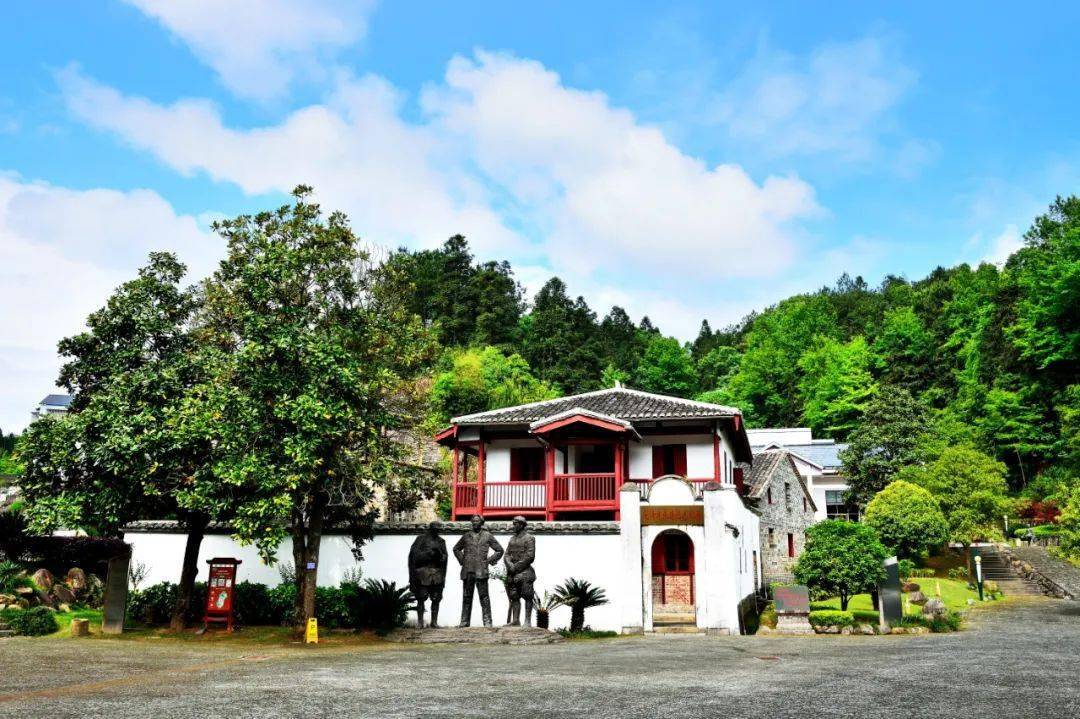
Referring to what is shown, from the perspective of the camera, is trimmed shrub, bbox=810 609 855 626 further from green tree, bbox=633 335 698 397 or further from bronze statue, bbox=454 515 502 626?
green tree, bbox=633 335 698 397

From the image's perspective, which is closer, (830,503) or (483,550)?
(483,550)

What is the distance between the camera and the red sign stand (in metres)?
17.1

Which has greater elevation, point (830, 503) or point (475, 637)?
point (830, 503)

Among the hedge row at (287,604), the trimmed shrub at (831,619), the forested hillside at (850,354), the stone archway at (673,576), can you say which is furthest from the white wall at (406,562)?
the forested hillside at (850,354)

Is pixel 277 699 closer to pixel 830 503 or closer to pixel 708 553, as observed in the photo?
pixel 708 553

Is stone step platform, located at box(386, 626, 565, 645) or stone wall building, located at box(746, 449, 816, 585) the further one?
stone wall building, located at box(746, 449, 816, 585)

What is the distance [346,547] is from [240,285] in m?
7.08

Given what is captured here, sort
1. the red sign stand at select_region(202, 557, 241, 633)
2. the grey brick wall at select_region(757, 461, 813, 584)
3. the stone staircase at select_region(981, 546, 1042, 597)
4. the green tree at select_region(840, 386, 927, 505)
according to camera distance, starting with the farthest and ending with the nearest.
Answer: the green tree at select_region(840, 386, 927, 505)
the stone staircase at select_region(981, 546, 1042, 597)
the grey brick wall at select_region(757, 461, 813, 584)
the red sign stand at select_region(202, 557, 241, 633)

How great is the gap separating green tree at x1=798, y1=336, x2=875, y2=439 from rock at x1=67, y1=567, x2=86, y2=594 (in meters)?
52.3

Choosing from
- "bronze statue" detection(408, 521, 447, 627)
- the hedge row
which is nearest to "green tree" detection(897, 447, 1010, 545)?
"bronze statue" detection(408, 521, 447, 627)

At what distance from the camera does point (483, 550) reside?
16422 mm

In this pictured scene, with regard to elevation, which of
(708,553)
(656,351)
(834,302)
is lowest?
(708,553)

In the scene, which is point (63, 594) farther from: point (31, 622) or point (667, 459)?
point (667, 459)

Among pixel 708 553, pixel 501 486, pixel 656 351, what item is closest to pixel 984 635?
pixel 708 553
